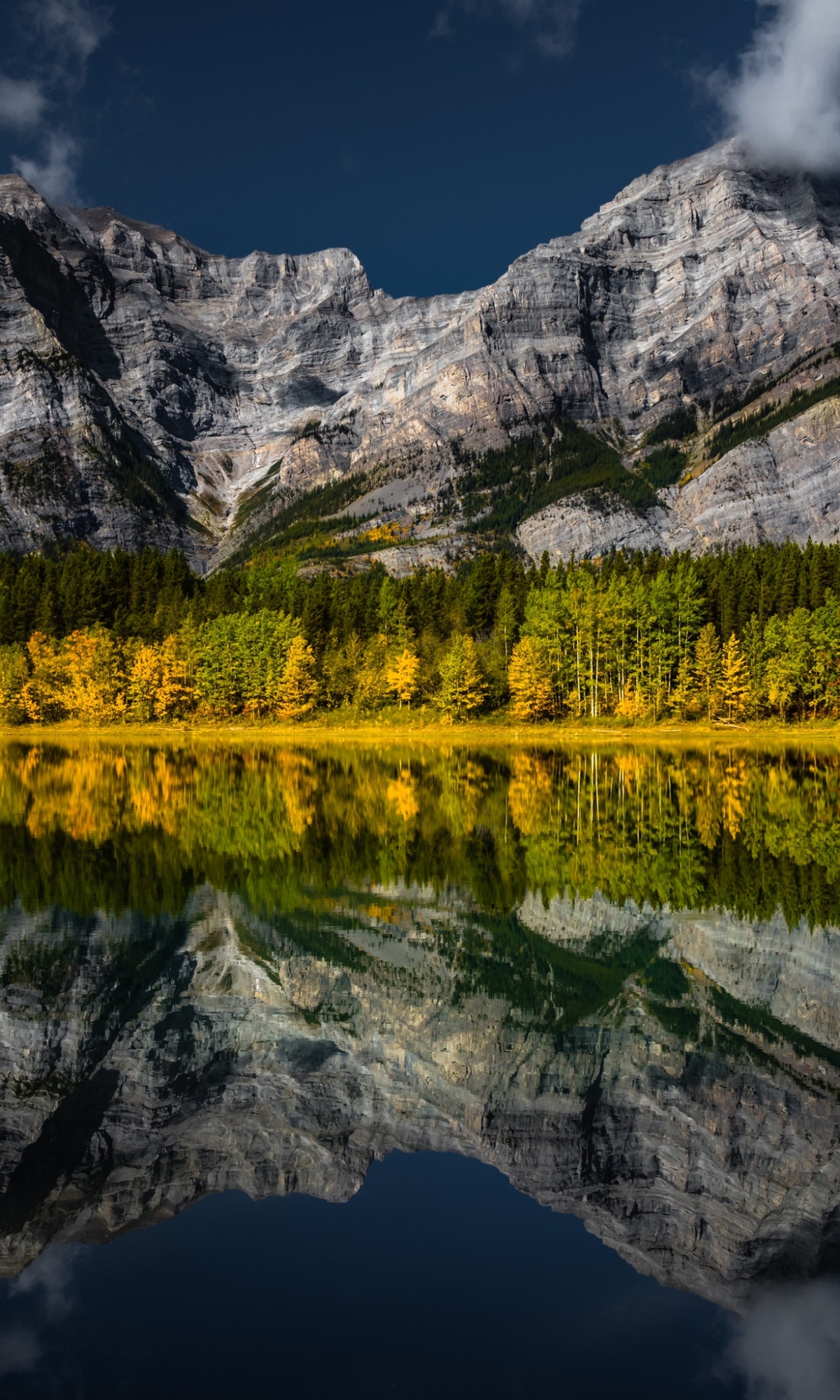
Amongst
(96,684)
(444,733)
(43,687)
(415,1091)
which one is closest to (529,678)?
(444,733)

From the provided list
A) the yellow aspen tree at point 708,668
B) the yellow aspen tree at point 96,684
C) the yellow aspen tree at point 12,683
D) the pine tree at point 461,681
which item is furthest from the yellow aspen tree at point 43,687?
the yellow aspen tree at point 708,668

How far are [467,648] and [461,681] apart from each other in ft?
12.1

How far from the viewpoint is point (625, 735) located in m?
93.9

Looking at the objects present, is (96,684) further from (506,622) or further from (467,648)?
(506,622)

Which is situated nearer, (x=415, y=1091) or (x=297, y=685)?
(x=415, y=1091)

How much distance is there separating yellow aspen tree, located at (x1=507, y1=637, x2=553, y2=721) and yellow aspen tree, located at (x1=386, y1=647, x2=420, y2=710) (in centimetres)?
1118

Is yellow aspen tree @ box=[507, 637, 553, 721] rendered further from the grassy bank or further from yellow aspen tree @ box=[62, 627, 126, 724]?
yellow aspen tree @ box=[62, 627, 126, 724]

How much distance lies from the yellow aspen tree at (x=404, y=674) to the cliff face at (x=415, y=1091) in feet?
292

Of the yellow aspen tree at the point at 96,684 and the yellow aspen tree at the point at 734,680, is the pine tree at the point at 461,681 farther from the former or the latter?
the yellow aspen tree at the point at 96,684

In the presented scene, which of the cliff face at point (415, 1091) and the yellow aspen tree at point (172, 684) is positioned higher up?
the yellow aspen tree at point (172, 684)

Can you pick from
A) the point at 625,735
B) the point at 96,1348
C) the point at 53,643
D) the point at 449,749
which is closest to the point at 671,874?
the point at 96,1348

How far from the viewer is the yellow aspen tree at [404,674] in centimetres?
10681

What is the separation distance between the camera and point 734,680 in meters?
101

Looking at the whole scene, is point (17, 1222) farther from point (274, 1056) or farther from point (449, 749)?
point (449, 749)
